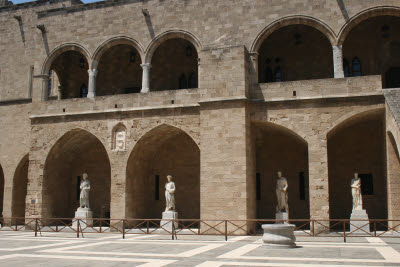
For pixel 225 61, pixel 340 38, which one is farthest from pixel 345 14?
pixel 225 61

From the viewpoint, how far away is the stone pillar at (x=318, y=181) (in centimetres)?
1770

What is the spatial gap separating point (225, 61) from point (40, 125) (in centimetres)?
1003

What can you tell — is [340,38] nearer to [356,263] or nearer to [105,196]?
[356,263]

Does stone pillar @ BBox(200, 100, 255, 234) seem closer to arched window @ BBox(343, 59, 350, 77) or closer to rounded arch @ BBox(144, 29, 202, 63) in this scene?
rounded arch @ BBox(144, 29, 202, 63)

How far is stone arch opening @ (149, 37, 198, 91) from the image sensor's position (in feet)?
77.5

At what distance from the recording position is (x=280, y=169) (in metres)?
21.7

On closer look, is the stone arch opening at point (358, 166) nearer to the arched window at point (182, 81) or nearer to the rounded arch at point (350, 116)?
the rounded arch at point (350, 116)

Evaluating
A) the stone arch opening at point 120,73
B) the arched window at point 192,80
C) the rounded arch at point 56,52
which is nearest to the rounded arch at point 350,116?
the arched window at point 192,80

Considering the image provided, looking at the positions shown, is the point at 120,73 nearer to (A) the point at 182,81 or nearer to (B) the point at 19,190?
(A) the point at 182,81

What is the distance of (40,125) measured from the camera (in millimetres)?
22328

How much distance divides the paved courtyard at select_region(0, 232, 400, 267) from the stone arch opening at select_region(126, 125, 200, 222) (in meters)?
6.91

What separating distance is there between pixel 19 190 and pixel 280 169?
1446 cm

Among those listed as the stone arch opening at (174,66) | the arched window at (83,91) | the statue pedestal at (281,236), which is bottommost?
the statue pedestal at (281,236)

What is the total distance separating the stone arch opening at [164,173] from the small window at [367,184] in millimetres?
7878
